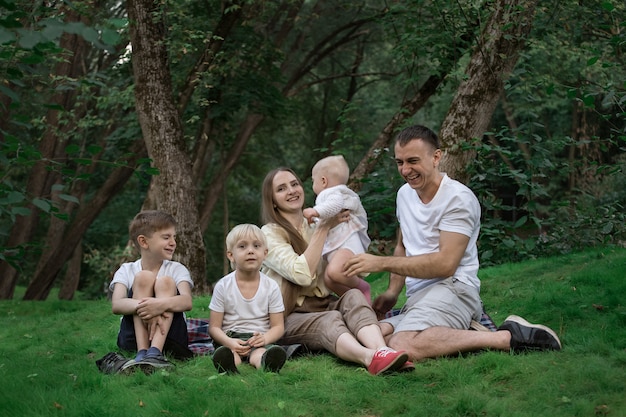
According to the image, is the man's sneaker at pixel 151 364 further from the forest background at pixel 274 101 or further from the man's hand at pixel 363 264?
the man's hand at pixel 363 264

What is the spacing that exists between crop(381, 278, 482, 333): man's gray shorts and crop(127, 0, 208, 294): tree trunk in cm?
522

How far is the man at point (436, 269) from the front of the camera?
475 cm

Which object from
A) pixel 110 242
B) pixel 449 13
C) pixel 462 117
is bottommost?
pixel 110 242

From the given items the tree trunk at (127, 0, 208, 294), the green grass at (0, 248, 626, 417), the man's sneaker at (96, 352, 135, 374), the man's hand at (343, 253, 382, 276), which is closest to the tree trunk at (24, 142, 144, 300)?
the tree trunk at (127, 0, 208, 294)

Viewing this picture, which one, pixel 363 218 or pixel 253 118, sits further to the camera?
pixel 253 118

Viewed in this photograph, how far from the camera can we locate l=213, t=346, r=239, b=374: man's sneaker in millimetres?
4492

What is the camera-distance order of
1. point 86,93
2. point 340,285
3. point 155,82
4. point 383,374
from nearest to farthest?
1. point 383,374
2. point 340,285
3. point 155,82
4. point 86,93

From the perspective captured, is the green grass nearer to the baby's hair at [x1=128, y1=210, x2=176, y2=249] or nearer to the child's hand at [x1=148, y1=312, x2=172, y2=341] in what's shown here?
the child's hand at [x1=148, y1=312, x2=172, y2=341]

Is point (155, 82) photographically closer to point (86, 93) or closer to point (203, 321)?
point (86, 93)

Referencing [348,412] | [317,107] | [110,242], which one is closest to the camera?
[348,412]

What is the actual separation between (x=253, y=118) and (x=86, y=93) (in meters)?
4.64

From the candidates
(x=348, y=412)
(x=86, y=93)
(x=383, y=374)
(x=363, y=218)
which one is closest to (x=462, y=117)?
(x=363, y=218)

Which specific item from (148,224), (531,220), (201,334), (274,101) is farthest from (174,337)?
(274,101)

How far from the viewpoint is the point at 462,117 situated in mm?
8672
